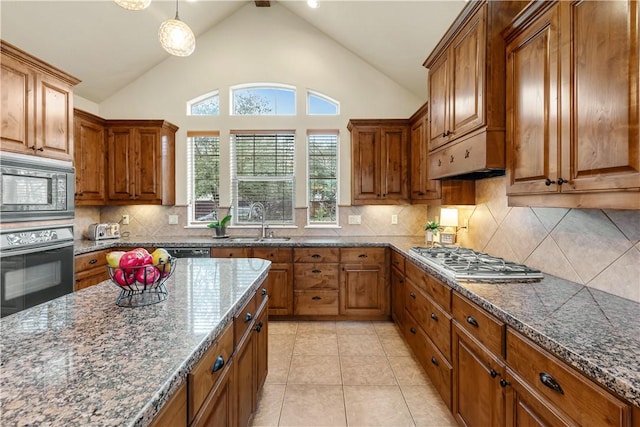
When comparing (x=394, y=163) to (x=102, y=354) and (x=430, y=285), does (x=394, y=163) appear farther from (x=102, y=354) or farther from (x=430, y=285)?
(x=102, y=354)

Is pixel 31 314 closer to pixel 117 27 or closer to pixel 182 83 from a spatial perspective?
pixel 117 27

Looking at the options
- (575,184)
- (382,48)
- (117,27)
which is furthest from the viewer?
(382,48)

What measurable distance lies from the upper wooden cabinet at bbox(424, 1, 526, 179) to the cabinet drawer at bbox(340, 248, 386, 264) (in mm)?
1378

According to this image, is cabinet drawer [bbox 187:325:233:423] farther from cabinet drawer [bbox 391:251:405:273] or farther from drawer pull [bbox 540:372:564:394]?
cabinet drawer [bbox 391:251:405:273]

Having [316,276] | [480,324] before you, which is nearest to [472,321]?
[480,324]

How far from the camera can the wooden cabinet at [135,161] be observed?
3.75m

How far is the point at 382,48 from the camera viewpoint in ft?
11.7

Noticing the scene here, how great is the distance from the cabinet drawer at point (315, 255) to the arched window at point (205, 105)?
2362 mm

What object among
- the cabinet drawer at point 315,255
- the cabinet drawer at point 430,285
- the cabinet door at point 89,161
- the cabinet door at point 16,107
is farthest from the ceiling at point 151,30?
the cabinet drawer at point 315,255

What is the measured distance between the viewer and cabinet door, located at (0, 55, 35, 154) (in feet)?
7.25

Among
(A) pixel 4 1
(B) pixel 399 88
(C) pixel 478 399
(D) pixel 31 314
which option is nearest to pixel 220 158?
(A) pixel 4 1

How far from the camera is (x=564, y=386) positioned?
3.20 ft

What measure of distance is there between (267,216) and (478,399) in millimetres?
3288

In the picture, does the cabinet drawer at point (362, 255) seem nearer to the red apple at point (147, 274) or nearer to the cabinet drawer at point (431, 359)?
the cabinet drawer at point (431, 359)
